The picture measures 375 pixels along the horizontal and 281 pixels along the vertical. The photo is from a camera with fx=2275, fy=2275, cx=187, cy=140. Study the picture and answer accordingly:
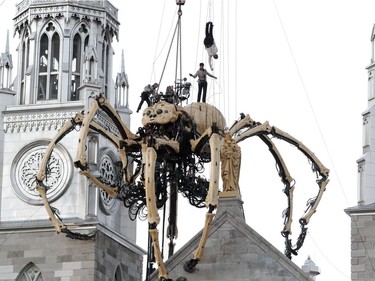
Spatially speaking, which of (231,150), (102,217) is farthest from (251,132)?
(102,217)

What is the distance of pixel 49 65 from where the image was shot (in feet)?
206

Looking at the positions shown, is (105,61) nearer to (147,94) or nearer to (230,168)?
(147,94)

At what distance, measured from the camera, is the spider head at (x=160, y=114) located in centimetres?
5597

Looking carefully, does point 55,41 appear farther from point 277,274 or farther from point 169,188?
point 277,274

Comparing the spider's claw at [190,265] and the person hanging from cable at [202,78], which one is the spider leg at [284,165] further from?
the spider's claw at [190,265]

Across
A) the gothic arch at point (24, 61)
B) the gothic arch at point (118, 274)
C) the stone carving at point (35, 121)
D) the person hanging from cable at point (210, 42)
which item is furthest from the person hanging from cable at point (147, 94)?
the gothic arch at point (24, 61)

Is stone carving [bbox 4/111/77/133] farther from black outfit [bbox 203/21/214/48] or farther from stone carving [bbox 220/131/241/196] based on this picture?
stone carving [bbox 220/131/241/196]

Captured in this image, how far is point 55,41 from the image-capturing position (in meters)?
63.2

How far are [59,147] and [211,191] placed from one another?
885 cm

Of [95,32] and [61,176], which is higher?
[95,32]

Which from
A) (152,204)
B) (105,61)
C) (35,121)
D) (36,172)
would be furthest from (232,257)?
(105,61)

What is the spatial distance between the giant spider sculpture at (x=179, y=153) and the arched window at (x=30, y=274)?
3.17 meters

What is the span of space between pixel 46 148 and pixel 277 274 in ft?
30.5

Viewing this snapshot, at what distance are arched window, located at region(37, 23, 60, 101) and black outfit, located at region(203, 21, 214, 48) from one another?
6.93 metres
